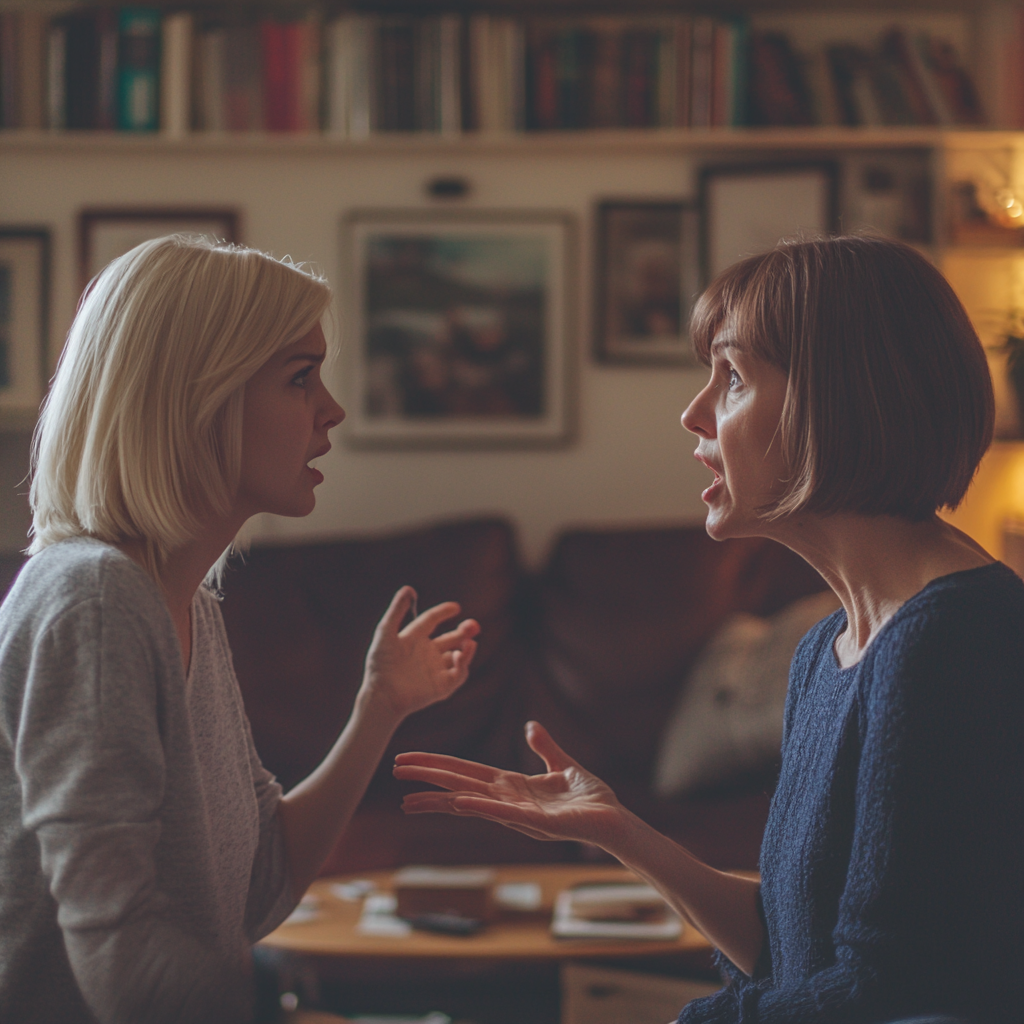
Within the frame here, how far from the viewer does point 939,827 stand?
0.79 meters

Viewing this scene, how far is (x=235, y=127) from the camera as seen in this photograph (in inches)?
116

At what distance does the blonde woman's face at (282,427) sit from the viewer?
1047 millimetres

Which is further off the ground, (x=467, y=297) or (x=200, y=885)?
(x=467, y=297)

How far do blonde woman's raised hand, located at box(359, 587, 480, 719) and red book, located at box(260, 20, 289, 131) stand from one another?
2.15m

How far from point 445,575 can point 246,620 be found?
0.55 meters

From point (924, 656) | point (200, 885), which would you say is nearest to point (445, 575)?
point (200, 885)

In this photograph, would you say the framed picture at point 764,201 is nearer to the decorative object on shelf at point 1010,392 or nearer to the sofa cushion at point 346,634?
the decorative object on shelf at point 1010,392

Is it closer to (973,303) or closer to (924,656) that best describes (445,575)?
(973,303)

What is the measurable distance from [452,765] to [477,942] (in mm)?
640

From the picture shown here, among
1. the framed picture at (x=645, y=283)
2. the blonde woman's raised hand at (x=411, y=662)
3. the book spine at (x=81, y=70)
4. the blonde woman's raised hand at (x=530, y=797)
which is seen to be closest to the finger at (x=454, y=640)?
the blonde woman's raised hand at (x=411, y=662)

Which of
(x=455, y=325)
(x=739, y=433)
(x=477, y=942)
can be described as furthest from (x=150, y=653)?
(x=455, y=325)

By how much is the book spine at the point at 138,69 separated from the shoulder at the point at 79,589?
244 cm

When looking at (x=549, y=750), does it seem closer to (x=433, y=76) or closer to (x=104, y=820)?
(x=104, y=820)

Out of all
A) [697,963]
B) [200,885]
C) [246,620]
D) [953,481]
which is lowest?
[697,963]
